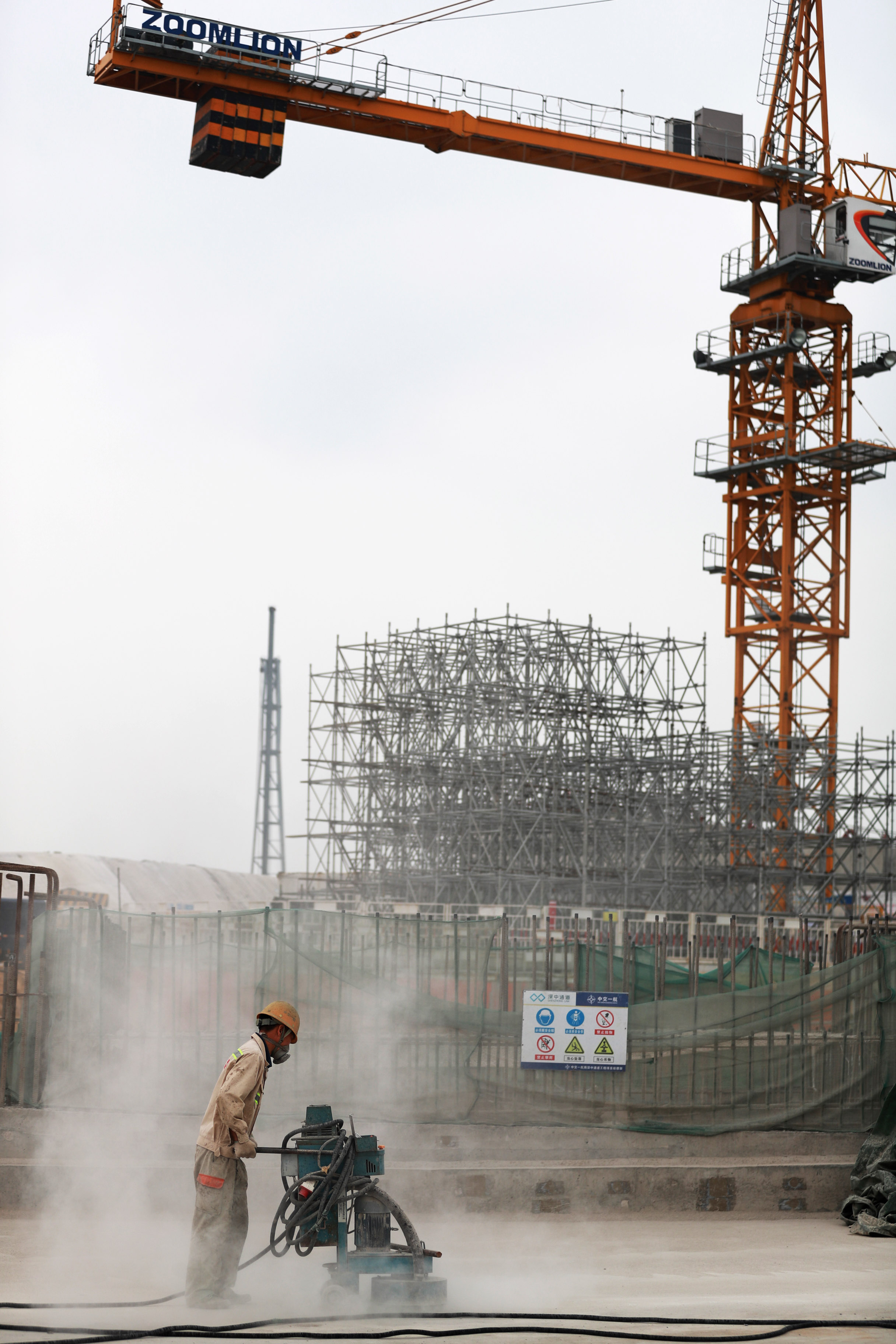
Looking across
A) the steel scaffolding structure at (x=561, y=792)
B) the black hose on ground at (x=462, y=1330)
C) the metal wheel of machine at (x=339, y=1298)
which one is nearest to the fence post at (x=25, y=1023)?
the black hose on ground at (x=462, y=1330)

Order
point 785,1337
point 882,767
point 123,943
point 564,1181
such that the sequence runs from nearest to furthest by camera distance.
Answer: point 785,1337 → point 564,1181 → point 123,943 → point 882,767

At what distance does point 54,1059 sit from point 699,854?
103 feet

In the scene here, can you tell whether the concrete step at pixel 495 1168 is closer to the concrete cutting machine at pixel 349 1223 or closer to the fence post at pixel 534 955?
the fence post at pixel 534 955

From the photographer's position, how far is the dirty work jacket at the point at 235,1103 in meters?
8.47

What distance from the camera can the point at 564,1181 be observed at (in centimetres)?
1229

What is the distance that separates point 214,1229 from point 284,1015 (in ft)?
3.71

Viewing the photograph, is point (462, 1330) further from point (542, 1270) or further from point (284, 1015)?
point (542, 1270)

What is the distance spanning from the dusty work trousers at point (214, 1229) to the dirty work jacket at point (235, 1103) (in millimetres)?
94

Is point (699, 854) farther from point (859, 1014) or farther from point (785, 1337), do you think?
point (785, 1337)

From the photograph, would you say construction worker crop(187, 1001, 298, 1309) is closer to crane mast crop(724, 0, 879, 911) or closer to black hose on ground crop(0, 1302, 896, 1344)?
black hose on ground crop(0, 1302, 896, 1344)

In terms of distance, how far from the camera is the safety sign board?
13.5 metres

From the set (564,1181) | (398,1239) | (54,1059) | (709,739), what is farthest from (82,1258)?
(709,739)

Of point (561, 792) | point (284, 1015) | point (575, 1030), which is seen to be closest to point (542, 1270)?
point (284, 1015)

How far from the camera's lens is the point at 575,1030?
13594 mm
